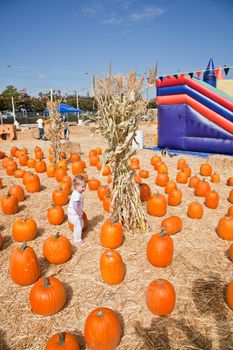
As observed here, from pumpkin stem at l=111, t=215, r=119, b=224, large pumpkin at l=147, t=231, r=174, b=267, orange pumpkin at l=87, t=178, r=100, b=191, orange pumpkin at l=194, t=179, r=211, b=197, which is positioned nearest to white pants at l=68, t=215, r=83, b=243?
pumpkin stem at l=111, t=215, r=119, b=224

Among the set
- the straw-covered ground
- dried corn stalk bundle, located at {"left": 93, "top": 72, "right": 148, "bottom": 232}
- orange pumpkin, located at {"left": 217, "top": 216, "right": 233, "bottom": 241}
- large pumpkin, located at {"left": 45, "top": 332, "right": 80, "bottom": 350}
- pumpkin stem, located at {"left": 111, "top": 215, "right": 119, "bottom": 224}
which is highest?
dried corn stalk bundle, located at {"left": 93, "top": 72, "right": 148, "bottom": 232}

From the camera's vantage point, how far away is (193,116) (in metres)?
11.5

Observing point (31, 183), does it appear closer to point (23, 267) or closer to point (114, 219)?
point (114, 219)

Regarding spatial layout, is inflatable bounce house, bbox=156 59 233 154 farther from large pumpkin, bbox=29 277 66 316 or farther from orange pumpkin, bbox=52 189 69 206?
large pumpkin, bbox=29 277 66 316

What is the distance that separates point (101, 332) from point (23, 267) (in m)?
1.34

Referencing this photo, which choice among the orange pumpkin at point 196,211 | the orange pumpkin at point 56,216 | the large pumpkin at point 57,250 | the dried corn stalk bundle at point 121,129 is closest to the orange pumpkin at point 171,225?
the dried corn stalk bundle at point 121,129

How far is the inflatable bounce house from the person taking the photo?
35.4 ft

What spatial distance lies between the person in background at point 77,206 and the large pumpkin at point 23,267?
0.91 meters

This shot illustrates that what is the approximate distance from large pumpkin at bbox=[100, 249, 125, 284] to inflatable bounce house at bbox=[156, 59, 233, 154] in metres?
9.27

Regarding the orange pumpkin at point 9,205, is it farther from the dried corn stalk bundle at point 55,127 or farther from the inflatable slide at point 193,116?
the inflatable slide at point 193,116

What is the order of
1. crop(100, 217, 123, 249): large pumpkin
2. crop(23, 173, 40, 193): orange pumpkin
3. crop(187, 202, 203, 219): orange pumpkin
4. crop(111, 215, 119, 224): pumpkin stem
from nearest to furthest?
crop(100, 217, 123, 249): large pumpkin → crop(111, 215, 119, 224): pumpkin stem → crop(187, 202, 203, 219): orange pumpkin → crop(23, 173, 40, 193): orange pumpkin

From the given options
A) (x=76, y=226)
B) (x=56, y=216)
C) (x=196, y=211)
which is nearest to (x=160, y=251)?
(x=76, y=226)

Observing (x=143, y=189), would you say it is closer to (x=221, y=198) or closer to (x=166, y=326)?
(x=221, y=198)

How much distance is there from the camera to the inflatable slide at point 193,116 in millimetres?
10781
